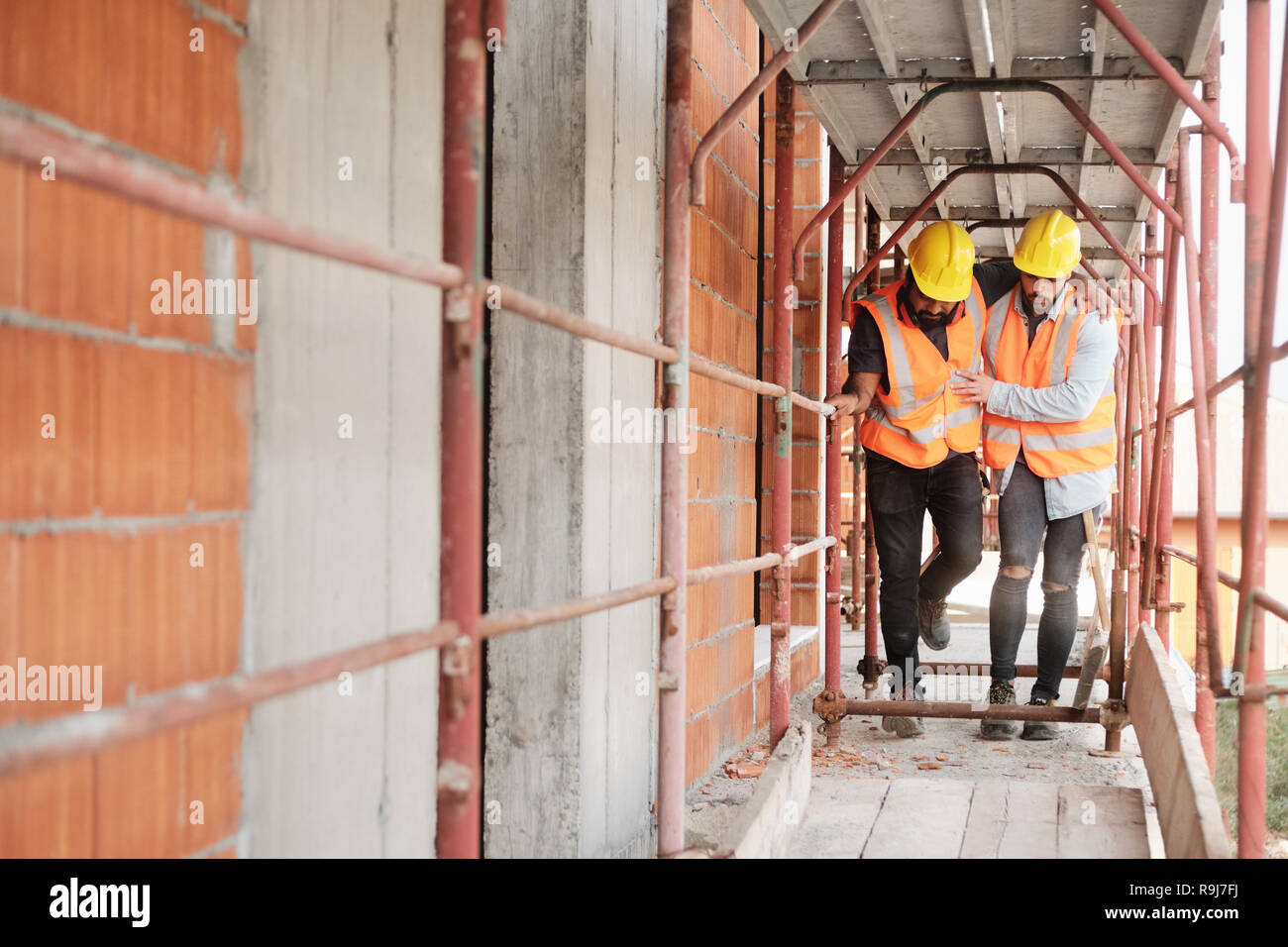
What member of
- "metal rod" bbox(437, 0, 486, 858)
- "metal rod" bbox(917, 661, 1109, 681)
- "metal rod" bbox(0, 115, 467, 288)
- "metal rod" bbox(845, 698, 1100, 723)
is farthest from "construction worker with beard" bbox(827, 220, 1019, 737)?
"metal rod" bbox(0, 115, 467, 288)

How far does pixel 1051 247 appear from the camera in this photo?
5.04m

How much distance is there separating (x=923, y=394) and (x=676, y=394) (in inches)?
103

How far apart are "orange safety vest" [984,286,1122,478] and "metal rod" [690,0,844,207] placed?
224 centimetres

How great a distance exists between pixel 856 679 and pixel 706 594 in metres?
2.68

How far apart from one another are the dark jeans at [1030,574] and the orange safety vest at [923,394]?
0.31m

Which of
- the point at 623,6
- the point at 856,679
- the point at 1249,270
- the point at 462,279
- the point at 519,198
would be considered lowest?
the point at 856,679

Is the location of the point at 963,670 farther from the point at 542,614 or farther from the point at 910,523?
the point at 542,614

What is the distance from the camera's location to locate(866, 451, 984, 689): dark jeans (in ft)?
17.3

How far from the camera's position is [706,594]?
14.8 ft

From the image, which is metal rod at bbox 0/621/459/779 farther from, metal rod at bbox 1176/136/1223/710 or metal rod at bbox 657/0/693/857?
metal rod at bbox 1176/136/1223/710

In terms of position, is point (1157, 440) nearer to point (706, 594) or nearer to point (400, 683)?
point (706, 594)

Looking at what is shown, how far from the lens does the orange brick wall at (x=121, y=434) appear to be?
4.77 ft

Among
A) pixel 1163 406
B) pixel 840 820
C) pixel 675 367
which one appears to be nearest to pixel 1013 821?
pixel 840 820
